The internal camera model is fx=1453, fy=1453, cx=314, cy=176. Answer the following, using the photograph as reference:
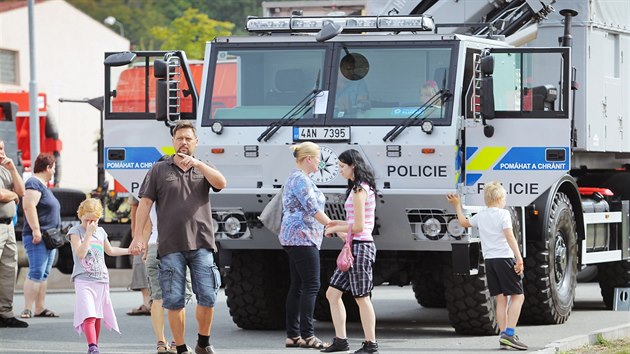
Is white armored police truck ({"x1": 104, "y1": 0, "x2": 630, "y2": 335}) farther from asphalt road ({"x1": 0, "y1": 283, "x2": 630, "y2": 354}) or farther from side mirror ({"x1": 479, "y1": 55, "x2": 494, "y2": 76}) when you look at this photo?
asphalt road ({"x1": 0, "y1": 283, "x2": 630, "y2": 354})

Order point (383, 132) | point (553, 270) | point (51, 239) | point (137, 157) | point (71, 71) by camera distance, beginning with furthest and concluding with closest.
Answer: point (71, 71)
point (51, 239)
point (553, 270)
point (137, 157)
point (383, 132)

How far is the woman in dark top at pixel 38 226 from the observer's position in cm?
1505

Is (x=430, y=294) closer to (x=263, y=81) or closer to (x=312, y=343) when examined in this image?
(x=263, y=81)

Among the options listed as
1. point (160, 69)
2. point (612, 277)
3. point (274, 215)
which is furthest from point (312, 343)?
point (612, 277)

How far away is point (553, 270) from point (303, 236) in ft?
11.2

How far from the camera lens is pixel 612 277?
55.6 ft

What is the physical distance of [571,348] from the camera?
11953 millimetres

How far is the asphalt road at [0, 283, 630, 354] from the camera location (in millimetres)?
12523

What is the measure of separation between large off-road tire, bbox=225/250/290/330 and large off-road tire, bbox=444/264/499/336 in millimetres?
1805

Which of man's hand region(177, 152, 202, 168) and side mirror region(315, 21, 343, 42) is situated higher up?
side mirror region(315, 21, 343, 42)

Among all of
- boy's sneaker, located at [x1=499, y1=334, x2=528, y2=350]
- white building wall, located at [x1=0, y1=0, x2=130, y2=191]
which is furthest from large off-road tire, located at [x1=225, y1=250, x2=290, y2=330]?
white building wall, located at [x1=0, y1=0, x2=130, y2=191]

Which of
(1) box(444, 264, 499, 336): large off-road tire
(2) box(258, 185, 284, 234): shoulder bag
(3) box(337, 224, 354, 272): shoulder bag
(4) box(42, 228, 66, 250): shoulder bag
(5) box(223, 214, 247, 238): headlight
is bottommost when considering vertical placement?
(1) box(444, 264, 499, 336): large off-road tire

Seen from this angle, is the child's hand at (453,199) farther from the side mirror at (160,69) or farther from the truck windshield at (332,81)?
the side mirror at (160,69)

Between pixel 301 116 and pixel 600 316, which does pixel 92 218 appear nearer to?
pixel 301 116
